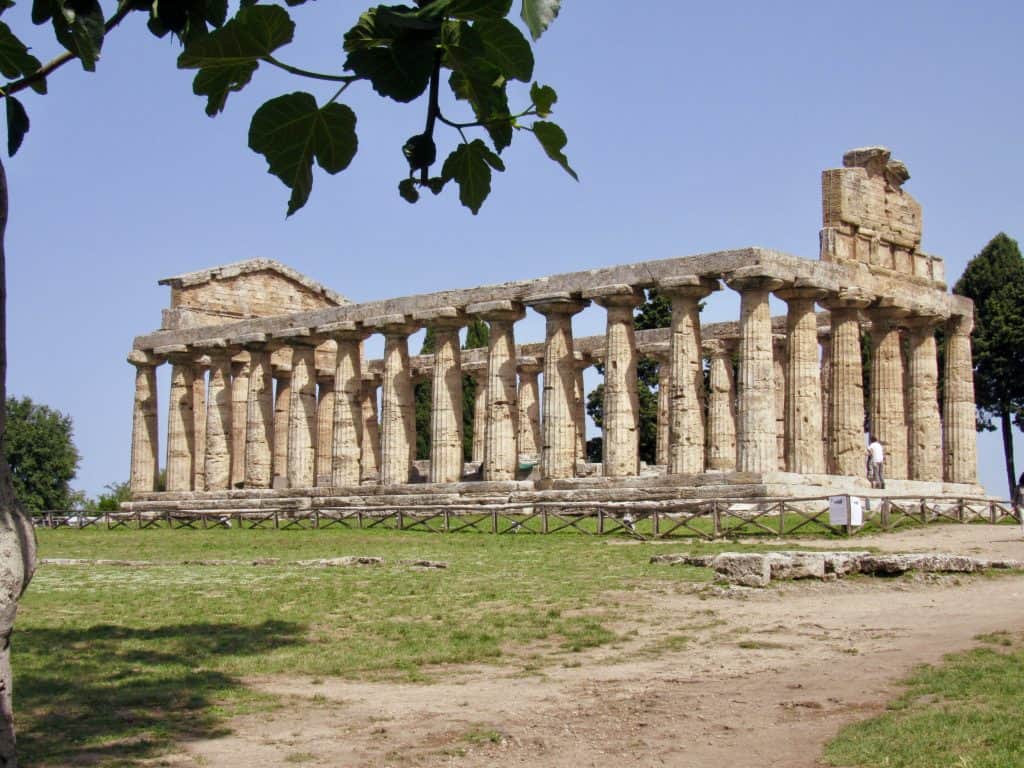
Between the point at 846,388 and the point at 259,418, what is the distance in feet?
73.9

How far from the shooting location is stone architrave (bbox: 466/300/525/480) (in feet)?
145

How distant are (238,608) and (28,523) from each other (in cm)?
1223

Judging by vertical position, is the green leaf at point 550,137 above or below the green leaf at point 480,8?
below

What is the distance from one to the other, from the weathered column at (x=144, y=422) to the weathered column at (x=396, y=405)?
12.5m

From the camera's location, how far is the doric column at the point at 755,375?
3844cm

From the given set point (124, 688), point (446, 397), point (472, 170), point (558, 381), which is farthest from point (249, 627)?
point (446, 397)

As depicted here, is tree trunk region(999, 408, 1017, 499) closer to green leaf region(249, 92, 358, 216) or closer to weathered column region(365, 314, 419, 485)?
weathered column region(365, 314, 419, 485)

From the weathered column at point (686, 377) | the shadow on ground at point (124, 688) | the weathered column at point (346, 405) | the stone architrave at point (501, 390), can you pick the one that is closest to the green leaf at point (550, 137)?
the shadow on ground at point (124, 688)

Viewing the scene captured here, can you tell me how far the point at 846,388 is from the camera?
137 ft

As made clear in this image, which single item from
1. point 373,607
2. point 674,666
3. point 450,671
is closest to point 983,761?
point 674,666

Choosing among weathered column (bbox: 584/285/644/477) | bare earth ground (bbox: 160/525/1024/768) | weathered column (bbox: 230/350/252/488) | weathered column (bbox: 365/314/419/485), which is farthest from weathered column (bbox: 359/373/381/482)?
bare earth ground (bbox: 160/525/1024/768)

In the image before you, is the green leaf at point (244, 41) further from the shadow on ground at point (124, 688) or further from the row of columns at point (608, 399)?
the row of columns at point (608, 399)

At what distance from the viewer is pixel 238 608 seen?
1958 cm

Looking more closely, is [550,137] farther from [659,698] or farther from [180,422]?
[180,422]
